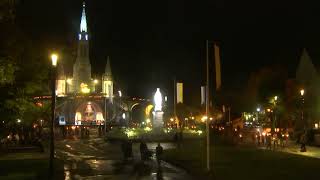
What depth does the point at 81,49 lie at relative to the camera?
15700 cm

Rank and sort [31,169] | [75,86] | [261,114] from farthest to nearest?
[75,86] < [261,114] < [31,169]

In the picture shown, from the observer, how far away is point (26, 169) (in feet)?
91.7

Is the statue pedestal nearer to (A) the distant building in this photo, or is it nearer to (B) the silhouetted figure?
(A) the distant building

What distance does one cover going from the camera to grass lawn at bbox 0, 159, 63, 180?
24.6 meters

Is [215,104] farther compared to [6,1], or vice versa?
[215,104]

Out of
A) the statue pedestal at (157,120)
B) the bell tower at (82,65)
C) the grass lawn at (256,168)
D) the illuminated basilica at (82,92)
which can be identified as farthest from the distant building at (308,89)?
the bell tower at (82,65)

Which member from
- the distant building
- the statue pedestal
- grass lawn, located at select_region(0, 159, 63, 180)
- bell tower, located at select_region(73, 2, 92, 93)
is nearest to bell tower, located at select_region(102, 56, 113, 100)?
bell tower, located at select_region(73, 2, 92, 93)

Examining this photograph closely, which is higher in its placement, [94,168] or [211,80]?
[211,80]

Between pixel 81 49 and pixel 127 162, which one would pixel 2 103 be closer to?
pixel 127 162

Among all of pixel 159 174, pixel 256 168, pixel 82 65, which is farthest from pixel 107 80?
pixel 159 174

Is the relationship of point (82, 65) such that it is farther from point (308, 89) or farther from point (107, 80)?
point (308, 89)

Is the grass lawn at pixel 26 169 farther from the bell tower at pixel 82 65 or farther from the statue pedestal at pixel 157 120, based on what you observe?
the bell tower at pixel 82 65

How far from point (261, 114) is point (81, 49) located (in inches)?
3053

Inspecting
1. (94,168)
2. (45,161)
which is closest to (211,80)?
(94,168)
